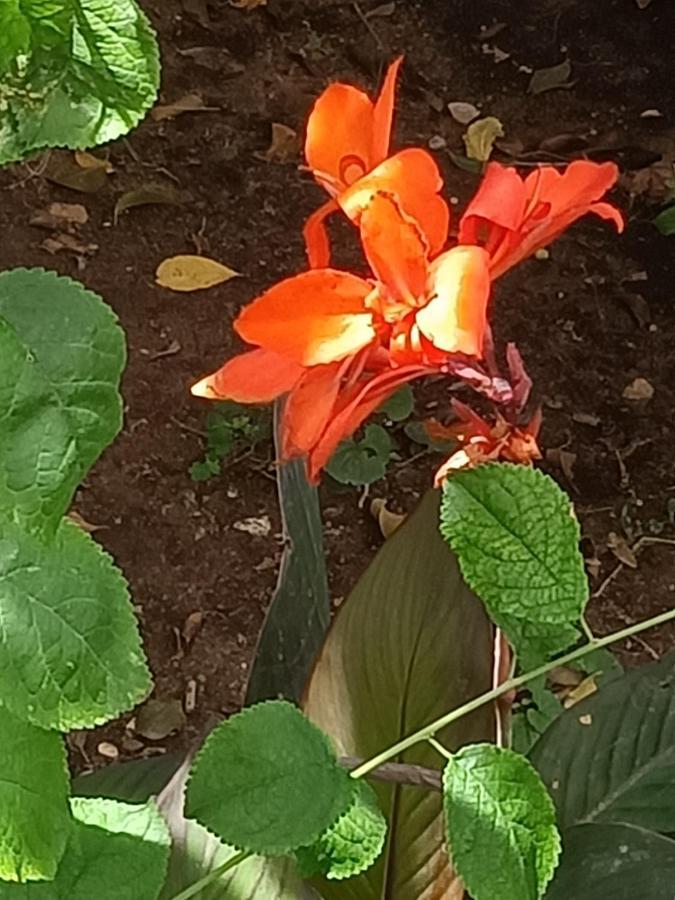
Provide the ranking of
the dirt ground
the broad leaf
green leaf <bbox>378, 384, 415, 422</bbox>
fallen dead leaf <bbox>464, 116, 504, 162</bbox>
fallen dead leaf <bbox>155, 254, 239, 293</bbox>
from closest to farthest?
the broad leaf
the dirt ground
green leaf <bbox>378, 384, 415, 422</bbox>
fallen dead leaf <bbox>155, 254, 239, 293</bbox>
fallen dead leaf <bbox>464, 116, 504, 162</bbox>

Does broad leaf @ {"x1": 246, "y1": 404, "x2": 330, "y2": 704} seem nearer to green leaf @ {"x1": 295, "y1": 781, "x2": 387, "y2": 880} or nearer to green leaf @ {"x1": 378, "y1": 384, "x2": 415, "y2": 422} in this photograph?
green leaf @ {"x1": 295, "y1": 781, "x2": 387, "y2": 880}

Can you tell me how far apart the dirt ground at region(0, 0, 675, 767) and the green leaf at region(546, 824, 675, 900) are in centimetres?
80

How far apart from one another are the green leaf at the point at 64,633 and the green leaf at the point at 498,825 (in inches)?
7.9

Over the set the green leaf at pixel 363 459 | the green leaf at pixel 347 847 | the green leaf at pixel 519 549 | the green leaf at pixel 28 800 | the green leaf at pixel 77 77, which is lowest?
the green leaf at pixel 363 459

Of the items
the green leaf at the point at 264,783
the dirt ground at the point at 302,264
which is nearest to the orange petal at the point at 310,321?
the green leaf at the point at 264,783

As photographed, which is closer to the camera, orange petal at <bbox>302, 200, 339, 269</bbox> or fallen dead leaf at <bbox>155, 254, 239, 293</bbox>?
orange petal at <bbox>302, 200, 339, 269</bbox>

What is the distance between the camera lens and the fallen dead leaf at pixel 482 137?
2.27 metres

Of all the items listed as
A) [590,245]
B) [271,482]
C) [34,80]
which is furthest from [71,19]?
[590,245]

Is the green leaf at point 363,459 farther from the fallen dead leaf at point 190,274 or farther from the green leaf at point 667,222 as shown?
the green leaf at point 667,222

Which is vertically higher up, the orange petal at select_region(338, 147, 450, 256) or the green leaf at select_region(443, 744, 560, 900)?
the orange petal at select_region(338, 147, 450, 256)

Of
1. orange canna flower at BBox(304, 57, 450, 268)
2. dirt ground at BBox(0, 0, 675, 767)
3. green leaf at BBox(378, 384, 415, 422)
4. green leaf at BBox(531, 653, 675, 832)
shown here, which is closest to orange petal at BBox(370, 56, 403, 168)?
orange canna flower at BBox(304, 57, 450, 268)

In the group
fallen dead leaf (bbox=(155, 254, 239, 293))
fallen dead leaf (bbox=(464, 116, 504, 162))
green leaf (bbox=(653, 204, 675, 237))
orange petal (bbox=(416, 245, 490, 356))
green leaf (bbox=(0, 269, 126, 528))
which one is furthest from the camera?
fallen dead leaf (bbox=(464, 116, 504, 162))

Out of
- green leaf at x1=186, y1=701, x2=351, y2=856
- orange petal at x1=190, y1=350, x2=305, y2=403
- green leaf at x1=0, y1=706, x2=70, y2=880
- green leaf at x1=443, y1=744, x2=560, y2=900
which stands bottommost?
green leaf at x1=443, y1=744, x2=560, y2=900

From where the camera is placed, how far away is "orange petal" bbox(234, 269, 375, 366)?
61cm
